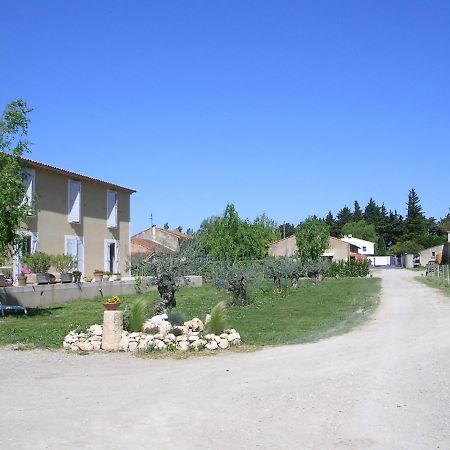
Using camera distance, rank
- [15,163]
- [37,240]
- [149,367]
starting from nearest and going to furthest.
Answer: [149,367], [15,163], [37,240]

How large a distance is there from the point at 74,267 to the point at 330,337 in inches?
695

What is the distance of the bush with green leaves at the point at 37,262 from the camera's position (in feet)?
83.0

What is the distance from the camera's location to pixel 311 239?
171ft

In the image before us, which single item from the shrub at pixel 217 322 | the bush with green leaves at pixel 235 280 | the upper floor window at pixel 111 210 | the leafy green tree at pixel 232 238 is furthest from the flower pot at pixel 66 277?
the leafy green tree at pixel 232 238

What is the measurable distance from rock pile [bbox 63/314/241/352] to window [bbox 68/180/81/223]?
18.6 m

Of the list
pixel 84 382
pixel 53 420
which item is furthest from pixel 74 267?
pixel 53 420

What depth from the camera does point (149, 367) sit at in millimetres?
10273

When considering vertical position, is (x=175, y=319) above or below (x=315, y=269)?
below

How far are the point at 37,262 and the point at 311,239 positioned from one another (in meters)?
30.7

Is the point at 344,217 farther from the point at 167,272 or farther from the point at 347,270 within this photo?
the point at 167,272

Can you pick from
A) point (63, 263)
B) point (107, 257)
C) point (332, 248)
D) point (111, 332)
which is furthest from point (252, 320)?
point (332, 248)

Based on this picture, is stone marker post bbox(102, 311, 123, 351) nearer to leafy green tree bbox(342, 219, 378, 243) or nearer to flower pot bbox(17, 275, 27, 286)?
flower pot bbox(17, 275, 27, 286)

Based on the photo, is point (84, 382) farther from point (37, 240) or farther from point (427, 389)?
point (37, 240)

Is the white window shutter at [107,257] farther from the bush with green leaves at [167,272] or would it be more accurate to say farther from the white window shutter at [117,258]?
the bush with green leaves at [167,272]
